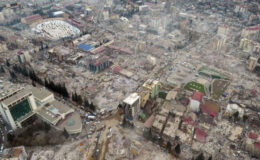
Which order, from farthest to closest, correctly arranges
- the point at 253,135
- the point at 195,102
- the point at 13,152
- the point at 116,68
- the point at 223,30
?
the point at 223,30, the point at 116,68, the point at 195,102, the point at 253,135, the point at 13,152

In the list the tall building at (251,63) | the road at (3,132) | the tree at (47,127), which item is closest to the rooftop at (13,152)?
the road at (3,132)

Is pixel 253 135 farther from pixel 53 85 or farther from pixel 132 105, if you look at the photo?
pixel 53 85

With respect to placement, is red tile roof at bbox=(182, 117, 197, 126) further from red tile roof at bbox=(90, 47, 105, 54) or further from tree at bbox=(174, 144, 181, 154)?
red tile roof at bbox=(90, 47, 105, 54)

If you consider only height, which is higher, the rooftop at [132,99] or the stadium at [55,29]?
the rooftop at [132,99]

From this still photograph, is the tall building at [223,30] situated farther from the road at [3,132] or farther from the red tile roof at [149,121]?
the road at [3,132]

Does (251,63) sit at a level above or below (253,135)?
above

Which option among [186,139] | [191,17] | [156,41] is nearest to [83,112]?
[186,139]

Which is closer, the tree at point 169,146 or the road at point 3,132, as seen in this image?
the tree at point 169,146

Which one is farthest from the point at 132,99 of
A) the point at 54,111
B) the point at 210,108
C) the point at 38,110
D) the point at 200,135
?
the point at 38,110

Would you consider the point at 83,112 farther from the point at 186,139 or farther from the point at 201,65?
the point at 201,65

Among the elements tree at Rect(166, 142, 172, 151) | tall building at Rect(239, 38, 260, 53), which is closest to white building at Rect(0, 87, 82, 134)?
tree at Rect(166, 142, 172, 151)

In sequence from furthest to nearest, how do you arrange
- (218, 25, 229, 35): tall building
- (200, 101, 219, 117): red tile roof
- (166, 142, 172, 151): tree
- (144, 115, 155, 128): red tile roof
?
1. (218, 25, 229, 35): tall building
2. (200, 101, 219, 117): red tile roof
3. (144, 115, 155, 128): red tile roof
4. (166, 142, 172, 151): tree
